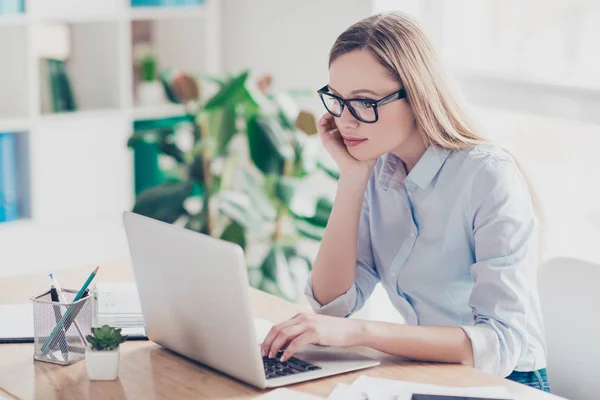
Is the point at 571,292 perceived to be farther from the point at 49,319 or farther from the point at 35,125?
the point at 35,125

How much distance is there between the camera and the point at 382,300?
326 centimetres

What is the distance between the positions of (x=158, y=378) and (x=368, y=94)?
649 millimetres

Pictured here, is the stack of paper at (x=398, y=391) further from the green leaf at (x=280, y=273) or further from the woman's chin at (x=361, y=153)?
the green leaf at (x=280, y=273)

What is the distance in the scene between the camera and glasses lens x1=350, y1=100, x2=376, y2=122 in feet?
5.68

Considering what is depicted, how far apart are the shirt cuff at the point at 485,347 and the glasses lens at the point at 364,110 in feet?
1.41

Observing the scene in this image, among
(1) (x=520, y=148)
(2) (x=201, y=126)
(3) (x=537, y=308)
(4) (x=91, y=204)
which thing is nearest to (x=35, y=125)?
(4) (x=91, y=204)

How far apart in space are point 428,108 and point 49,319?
0.80 m

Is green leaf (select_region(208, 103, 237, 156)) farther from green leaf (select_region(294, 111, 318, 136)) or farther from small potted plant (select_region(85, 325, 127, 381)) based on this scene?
small potted plant (select_region(85, 325, 127, 381))

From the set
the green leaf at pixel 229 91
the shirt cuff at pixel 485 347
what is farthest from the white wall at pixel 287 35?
the shirt cuff at pixel 485 347

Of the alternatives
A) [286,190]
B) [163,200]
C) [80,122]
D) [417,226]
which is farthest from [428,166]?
[80,122]

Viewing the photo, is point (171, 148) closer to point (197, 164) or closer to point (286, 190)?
point (197, 164)

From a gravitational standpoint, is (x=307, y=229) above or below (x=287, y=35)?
below

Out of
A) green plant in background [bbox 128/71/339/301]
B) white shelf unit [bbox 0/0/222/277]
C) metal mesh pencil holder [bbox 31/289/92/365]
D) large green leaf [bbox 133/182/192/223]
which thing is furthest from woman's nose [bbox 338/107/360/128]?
white shelf unit [bbox 0/0/222/277]

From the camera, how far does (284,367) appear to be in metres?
1.52
